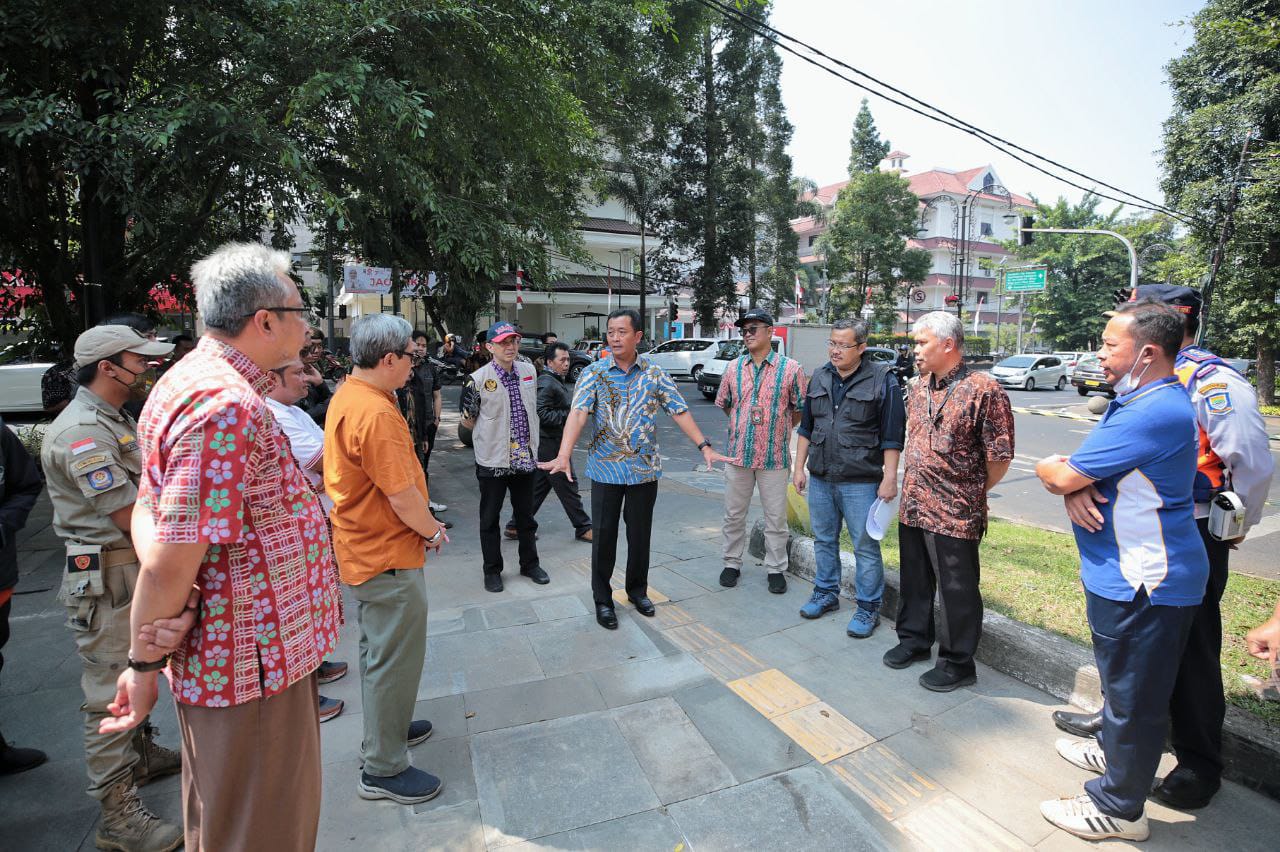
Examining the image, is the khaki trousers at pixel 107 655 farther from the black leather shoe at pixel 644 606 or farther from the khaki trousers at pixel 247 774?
the black leather shoe at pixel 644 606

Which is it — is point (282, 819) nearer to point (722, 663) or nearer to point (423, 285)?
point (722, 663)

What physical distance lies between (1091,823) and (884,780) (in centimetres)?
70

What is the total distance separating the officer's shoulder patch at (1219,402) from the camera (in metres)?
2.67

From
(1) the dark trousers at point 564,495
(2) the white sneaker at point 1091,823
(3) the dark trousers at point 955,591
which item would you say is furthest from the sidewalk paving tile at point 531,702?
(1) the dark trousers at point 564,495

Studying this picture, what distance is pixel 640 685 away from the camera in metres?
3.37

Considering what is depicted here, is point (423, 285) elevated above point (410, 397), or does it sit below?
above

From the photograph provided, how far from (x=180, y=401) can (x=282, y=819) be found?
113cm

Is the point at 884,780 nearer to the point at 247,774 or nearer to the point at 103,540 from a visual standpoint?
the point at 247,774

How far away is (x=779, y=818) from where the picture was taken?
2.45 meters

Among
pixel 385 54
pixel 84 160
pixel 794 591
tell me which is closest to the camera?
pixel 794 591

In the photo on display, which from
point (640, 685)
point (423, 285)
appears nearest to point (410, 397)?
point (640, 685)

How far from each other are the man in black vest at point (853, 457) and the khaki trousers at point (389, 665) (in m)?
2.52

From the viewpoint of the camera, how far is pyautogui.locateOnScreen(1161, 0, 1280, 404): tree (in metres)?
16.3

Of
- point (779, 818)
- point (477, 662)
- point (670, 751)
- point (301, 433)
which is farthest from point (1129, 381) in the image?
point (301, 433)
